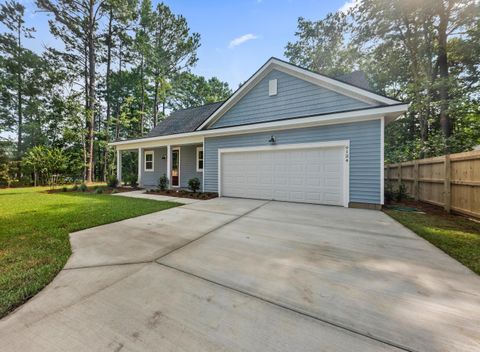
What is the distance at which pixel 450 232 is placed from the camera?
3871mm

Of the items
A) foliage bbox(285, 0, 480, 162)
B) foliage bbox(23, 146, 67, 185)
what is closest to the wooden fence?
foliage bbox(285, 0, 480, 162)

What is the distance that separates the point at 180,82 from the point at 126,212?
62.4 ft

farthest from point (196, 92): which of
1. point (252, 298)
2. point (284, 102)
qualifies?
point (252, 298)

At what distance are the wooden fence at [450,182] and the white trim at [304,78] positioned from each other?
2201mm

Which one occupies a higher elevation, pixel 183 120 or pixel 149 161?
pixel 183 120

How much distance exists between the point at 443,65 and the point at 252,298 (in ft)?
53.7

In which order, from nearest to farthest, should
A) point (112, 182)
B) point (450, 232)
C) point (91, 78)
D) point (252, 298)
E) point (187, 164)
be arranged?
1. point (252, 298)
2. point (450, 232)
3. point (112, 182)
4. point (187, 164)
5. point (91, 78)

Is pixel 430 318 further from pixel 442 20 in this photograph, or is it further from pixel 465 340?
A: pixel 442 20

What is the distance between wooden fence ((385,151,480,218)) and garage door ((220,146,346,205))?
256 cm

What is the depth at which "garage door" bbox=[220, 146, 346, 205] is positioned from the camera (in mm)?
6594

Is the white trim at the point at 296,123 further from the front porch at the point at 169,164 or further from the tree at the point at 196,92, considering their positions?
the tree at the point at 196,92

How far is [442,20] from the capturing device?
419 inches

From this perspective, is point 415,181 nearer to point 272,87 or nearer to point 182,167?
point 272,87

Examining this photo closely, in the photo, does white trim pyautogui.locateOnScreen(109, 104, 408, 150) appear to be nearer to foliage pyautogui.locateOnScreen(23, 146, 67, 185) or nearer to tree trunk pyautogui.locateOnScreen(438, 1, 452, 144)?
foliage pyautogui.locateOnScreen(23, 146, 67, 185)
